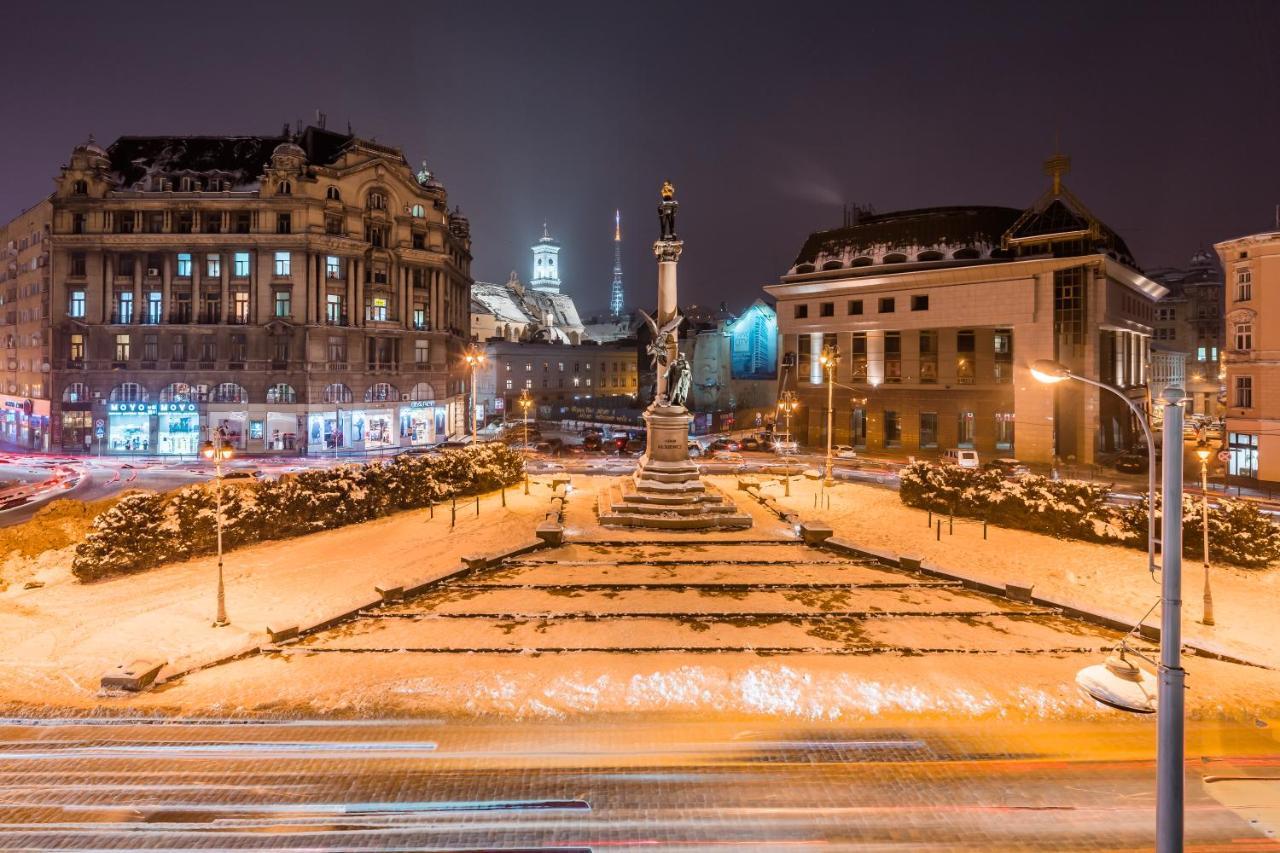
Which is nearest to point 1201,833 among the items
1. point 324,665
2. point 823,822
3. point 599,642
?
point 823,822

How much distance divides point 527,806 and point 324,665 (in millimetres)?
6374

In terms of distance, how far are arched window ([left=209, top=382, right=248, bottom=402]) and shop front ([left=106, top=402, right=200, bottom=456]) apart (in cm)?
171

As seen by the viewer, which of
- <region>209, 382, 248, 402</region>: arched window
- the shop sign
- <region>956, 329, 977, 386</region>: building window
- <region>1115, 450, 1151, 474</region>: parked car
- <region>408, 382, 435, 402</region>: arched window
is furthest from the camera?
<region>408, 382, 435, 402</region>: arched window

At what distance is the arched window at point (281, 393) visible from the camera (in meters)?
50.7

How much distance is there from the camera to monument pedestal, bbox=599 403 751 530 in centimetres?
2388

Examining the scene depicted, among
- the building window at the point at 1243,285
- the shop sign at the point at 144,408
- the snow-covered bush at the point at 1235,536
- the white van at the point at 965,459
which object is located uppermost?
the building window at the point at 1243,285

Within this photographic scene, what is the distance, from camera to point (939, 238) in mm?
50438

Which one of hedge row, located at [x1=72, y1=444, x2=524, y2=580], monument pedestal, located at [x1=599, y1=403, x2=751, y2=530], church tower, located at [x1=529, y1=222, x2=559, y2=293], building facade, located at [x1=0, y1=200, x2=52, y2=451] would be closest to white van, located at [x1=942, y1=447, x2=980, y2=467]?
monument pedestal, located at [x1=599, y1=403, x2=751, y2=530]

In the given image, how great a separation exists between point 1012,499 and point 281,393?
47.7m

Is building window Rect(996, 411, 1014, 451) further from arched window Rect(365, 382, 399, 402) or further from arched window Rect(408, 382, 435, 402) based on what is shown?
arched window Rect(365, 382, 399, 402)

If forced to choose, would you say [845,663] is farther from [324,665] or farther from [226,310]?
[226,310]

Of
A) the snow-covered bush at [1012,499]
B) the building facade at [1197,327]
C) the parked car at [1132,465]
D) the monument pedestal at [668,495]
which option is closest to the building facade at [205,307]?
the monument pedestal at [668,495]

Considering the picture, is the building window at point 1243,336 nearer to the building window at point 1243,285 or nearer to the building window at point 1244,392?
the building window at point 1243,285

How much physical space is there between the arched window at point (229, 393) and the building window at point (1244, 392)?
61326mm
